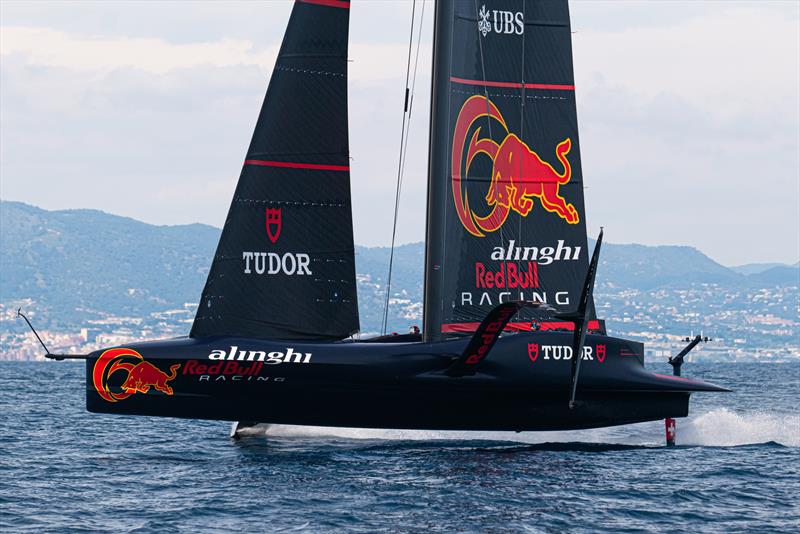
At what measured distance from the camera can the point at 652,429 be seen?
28.5 m

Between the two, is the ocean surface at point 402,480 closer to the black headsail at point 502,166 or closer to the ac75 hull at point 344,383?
the ac75 hull at point 344,383

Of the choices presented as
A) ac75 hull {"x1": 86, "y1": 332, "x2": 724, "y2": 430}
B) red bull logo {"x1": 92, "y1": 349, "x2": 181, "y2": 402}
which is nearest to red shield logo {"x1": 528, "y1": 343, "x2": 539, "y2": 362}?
ac75 hull {"x1": 86, "y1": 332, "x2": 724, "y2": 430}

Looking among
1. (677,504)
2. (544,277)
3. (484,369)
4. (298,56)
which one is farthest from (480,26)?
(677,504)

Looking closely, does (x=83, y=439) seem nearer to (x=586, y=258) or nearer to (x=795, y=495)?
(x=586, y=258)

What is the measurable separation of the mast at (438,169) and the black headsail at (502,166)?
18 mm

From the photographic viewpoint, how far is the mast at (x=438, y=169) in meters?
22.4

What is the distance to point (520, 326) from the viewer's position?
2298 centimetres

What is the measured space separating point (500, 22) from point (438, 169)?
301 centimetres

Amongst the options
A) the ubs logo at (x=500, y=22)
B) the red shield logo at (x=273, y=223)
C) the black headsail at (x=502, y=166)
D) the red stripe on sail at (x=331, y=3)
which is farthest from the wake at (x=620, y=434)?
the red stripe on sail at (x=331, y=3)

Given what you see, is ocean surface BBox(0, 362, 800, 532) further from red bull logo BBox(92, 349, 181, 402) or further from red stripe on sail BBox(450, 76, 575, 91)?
red stripe on sail BBox(450, 76, 575, 91)

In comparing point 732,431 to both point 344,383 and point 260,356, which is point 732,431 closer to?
point 344,383

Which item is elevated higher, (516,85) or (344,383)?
(516,85)

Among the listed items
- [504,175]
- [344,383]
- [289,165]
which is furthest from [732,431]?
[289,165]

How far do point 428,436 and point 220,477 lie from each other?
6098 mm
